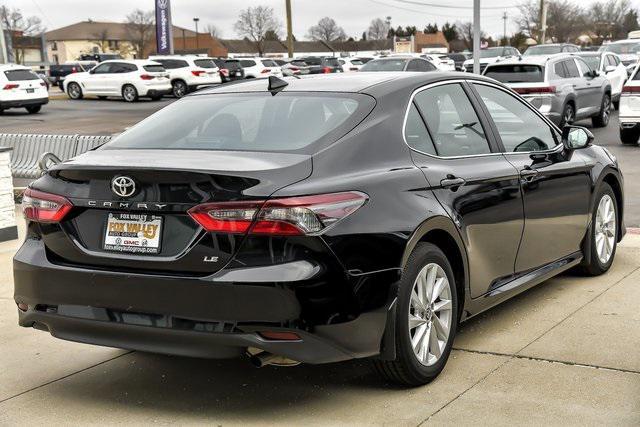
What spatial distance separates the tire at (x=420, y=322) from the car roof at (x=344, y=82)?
3.18 ft

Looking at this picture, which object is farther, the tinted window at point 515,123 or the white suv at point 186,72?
the white suv at point 186,72

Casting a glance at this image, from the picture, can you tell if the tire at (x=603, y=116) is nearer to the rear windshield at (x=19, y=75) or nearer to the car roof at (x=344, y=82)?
the car roof at (x=344, y=82)

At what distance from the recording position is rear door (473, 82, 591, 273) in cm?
564

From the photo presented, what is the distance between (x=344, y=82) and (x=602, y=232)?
272cm

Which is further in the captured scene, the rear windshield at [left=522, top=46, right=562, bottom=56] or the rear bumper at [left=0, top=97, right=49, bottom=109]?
the rear windshield at [left=522, top=46, right=562, bottom=56]

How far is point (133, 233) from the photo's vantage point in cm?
415

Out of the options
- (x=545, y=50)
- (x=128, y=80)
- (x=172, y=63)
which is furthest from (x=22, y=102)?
(x=545, y=50)

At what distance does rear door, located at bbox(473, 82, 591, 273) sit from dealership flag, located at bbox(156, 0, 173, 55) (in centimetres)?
3646

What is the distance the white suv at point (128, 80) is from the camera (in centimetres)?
3603

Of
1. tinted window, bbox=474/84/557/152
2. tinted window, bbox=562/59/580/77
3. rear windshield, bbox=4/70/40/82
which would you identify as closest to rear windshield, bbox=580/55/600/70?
tinted window, bbox=562/59/580/77

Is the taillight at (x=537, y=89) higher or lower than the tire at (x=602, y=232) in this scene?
higher

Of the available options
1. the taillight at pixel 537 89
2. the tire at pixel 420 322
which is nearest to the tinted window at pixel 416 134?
the tire at pixel 420 322

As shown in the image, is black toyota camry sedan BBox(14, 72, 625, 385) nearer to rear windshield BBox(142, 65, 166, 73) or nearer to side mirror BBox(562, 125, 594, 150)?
side mirror BBox(562, 125, 594, 150)

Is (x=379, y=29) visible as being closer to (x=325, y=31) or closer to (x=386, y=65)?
(x=325, y=31)
